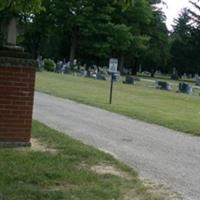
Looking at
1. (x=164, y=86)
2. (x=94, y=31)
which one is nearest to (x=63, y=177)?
(x=164, y=86)

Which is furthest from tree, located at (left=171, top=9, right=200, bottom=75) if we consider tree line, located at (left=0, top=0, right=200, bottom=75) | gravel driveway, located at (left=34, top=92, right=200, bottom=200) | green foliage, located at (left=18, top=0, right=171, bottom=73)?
gravel driveway, located at (left=34, top=92, right=200, bottom=200)

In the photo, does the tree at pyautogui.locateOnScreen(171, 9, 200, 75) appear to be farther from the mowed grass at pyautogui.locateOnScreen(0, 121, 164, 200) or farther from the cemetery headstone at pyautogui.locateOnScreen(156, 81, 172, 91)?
the mowed grass at pyautogui.locateOnScreen(0, 121, 164, 200)

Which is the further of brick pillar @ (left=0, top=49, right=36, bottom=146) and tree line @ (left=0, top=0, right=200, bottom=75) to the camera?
tree line @ (left=0, top=0, right=200, bottom=75)

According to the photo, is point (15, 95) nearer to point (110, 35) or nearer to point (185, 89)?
point (185, 89)

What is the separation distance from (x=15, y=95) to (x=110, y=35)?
71.2 metres

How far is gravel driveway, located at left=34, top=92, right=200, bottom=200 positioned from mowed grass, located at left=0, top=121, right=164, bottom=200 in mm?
575

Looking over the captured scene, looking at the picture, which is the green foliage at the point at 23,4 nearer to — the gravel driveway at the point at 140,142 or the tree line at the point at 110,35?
the gravel driveway at the point at 140,142

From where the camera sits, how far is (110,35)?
80.7m

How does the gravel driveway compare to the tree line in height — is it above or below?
below

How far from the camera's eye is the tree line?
7806cm

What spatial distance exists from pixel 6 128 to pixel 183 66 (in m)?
97.0

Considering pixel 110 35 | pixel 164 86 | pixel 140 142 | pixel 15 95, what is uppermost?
pixel 110 35

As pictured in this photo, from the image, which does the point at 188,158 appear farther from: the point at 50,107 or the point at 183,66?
the point at 183,66

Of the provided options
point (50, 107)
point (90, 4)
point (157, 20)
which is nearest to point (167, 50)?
point (157, 20)
